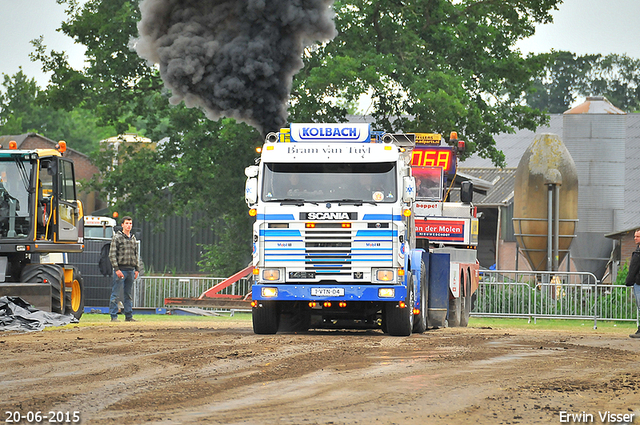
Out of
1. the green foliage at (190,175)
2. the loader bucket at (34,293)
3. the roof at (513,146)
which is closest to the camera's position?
the loader bucket at (34,293)

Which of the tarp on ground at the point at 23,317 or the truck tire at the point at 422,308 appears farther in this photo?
the truck tire at the point at 422,308

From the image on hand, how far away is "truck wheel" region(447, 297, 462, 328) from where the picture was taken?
2061 centimetres

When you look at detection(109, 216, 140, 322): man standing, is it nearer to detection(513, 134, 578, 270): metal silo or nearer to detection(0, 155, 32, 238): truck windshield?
detection(0, 155, 32, 238): truck windshield

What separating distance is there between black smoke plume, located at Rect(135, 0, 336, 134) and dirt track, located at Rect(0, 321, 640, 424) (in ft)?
25.1

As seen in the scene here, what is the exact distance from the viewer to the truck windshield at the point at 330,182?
15.5 meters

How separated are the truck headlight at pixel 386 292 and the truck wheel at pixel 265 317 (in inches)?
74.9

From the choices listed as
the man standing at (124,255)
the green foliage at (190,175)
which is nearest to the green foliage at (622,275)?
the green foliage at (190,175)

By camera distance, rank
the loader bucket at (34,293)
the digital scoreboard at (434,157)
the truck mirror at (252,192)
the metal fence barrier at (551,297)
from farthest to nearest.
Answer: the metal fence barrier at (551,297) → the digital scoreboard at (434,157) → the loader bucket at (34,293) → the truck mirror at (252,192)

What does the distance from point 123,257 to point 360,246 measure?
24.0ft

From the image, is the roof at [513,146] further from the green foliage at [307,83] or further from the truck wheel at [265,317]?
the truck wheel at [265,317]

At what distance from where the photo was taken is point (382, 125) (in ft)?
113

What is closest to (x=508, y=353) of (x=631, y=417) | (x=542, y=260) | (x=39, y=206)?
(x=631, y=417)

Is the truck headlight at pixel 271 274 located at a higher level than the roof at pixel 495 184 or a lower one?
lower

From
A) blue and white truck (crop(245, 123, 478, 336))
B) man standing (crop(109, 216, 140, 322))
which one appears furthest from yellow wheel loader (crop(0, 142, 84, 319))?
blue and white truck (crop(245, 123, 478, 336))
